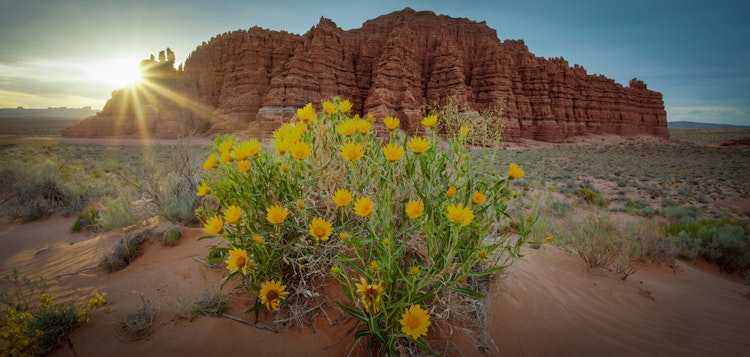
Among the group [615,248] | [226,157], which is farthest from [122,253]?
[615,248]

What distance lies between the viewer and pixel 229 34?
148ft

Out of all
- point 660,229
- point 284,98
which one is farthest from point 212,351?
point 284,98

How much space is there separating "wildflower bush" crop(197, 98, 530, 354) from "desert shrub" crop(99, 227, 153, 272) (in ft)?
5.37

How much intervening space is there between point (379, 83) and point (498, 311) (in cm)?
3748

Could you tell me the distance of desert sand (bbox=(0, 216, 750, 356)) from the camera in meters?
1.83

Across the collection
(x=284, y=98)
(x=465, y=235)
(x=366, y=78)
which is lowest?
(x=465, y=235)

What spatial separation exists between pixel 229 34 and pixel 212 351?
5483 centimetres

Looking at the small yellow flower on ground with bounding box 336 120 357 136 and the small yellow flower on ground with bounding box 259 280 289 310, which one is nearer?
the small yellow flower on ground with bounding box 259 280 289 310

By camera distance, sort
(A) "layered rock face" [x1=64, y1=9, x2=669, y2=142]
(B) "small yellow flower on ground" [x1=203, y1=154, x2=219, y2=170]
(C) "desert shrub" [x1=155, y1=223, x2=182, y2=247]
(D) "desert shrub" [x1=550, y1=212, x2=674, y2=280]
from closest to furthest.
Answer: (B) "small yellow flower on ground" [x1=203, y1=154, x2=219, y2=170] < (C) "desert shrub" [x1=155, y1=223, x2=182, y2=247] < (D) "desert shrub" [x1=550, y1=212, x2=674, y2=280] < (A) "layered rock face" [x1=64, y1=9, x2=669, y2=142]

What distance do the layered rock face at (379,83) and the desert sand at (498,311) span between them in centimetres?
3238

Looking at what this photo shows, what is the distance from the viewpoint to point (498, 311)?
89.4 inches

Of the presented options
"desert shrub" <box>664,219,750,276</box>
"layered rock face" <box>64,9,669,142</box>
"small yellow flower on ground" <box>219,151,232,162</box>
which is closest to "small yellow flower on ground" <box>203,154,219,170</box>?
"small yellow flower on ground" <box>219,151,232,162</box>

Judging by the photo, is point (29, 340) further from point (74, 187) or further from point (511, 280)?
point (74, 187)

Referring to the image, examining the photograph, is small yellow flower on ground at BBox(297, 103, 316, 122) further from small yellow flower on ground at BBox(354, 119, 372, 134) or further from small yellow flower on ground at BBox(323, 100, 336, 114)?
small yellow flower on ground at BBox(354, 119, 372, 134)
